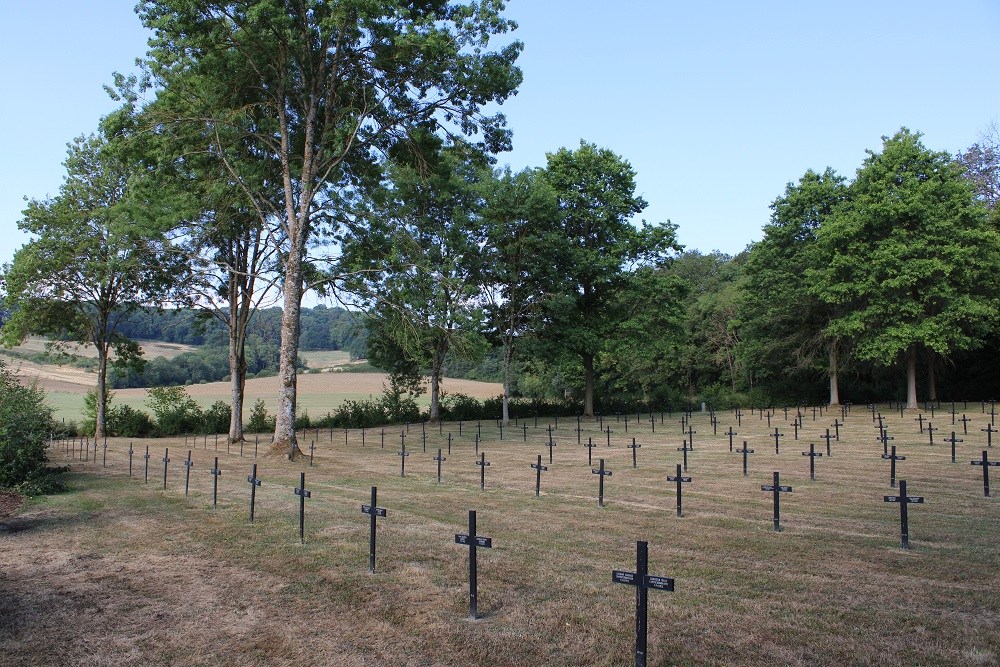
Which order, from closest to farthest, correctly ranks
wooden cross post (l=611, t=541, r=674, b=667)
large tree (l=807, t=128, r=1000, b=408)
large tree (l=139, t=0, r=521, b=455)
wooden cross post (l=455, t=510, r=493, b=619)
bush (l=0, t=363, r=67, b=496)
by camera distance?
wooden cross post (l=611, t=541, r=674, b=667) → wooden cross post (l=455, t=510, r=493, b=619) → bush (l=0, t=363, r=67, b=496) → large tree (l=139, t=0, r=521, b=455) → large tree (l=807, t=128, r=1000, b=408)

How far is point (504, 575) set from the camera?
806cm

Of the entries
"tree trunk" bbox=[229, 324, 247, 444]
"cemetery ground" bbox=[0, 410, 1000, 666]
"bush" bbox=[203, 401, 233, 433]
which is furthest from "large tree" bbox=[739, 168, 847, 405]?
"bush" bbox=[203, 401, 233, 433]

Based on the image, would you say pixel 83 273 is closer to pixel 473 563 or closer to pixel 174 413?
pixel 174 413

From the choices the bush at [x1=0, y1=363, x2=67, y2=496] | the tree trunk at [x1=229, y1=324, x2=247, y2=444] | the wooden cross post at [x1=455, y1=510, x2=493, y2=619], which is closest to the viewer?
the wooden cross post at [x1=455, y1=510, x2=493, y2=619]

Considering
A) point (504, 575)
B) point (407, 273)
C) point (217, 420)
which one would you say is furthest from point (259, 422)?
point (504, 575)

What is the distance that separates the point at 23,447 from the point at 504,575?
1273 centimetres

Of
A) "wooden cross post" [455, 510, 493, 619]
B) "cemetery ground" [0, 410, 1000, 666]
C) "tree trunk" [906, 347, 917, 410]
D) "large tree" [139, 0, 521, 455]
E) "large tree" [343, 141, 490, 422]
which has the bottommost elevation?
"cemetery ground" [0, 410, 1000, 666]

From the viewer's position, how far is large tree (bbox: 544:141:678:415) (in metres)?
42.4

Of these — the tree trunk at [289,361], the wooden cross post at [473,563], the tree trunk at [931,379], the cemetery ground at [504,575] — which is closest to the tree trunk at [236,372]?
the tree trunk at [289,361]

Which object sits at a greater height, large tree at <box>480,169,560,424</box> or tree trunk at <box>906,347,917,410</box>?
large tree at <box>480,169,560,424</box>

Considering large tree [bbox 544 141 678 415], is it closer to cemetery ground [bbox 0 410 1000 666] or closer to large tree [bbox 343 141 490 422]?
large tree [bbox 343 141 490 422]

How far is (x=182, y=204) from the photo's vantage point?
24.7 metres

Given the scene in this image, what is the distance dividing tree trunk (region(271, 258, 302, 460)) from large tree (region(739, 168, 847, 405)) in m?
36.1

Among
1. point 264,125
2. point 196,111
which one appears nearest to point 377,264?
point 264,125
